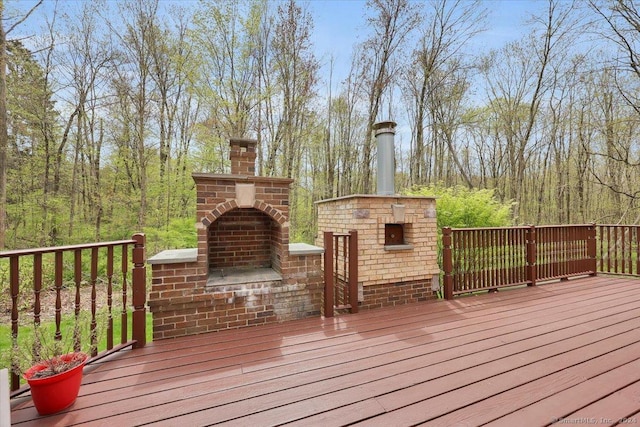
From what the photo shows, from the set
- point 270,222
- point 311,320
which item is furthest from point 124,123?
point 311,320

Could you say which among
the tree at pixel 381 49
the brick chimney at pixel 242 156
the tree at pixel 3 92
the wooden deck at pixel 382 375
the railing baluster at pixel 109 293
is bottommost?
the wooden deck at pixel 382 375

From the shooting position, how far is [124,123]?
829cm

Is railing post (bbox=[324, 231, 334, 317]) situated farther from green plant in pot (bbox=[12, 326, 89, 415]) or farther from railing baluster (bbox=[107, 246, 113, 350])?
green plant in pot (bbox=[12, 326, 89, 415])

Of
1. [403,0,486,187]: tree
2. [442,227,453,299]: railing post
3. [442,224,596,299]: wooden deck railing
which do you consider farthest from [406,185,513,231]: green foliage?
[403,0,486,187]: tree

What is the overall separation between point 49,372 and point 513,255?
5.52m

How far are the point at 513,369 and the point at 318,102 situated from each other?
8.77 metres

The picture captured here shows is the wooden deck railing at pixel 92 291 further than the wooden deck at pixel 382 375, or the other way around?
the wooden deck railing at pixel 92 291

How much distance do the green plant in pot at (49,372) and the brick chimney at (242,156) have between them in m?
2.03

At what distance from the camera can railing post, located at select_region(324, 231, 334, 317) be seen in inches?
126

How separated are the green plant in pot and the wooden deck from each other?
78mm

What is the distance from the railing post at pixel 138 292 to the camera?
2.45 m

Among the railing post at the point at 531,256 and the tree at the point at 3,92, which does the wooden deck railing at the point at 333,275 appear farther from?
Result: the tree at the point at 3,92

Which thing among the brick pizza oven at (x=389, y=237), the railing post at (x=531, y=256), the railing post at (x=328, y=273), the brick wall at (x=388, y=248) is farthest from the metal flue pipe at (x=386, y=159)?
the railing post at (x=531, y=256)

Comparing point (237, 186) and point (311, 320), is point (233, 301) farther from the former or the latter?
point (237, 186)
